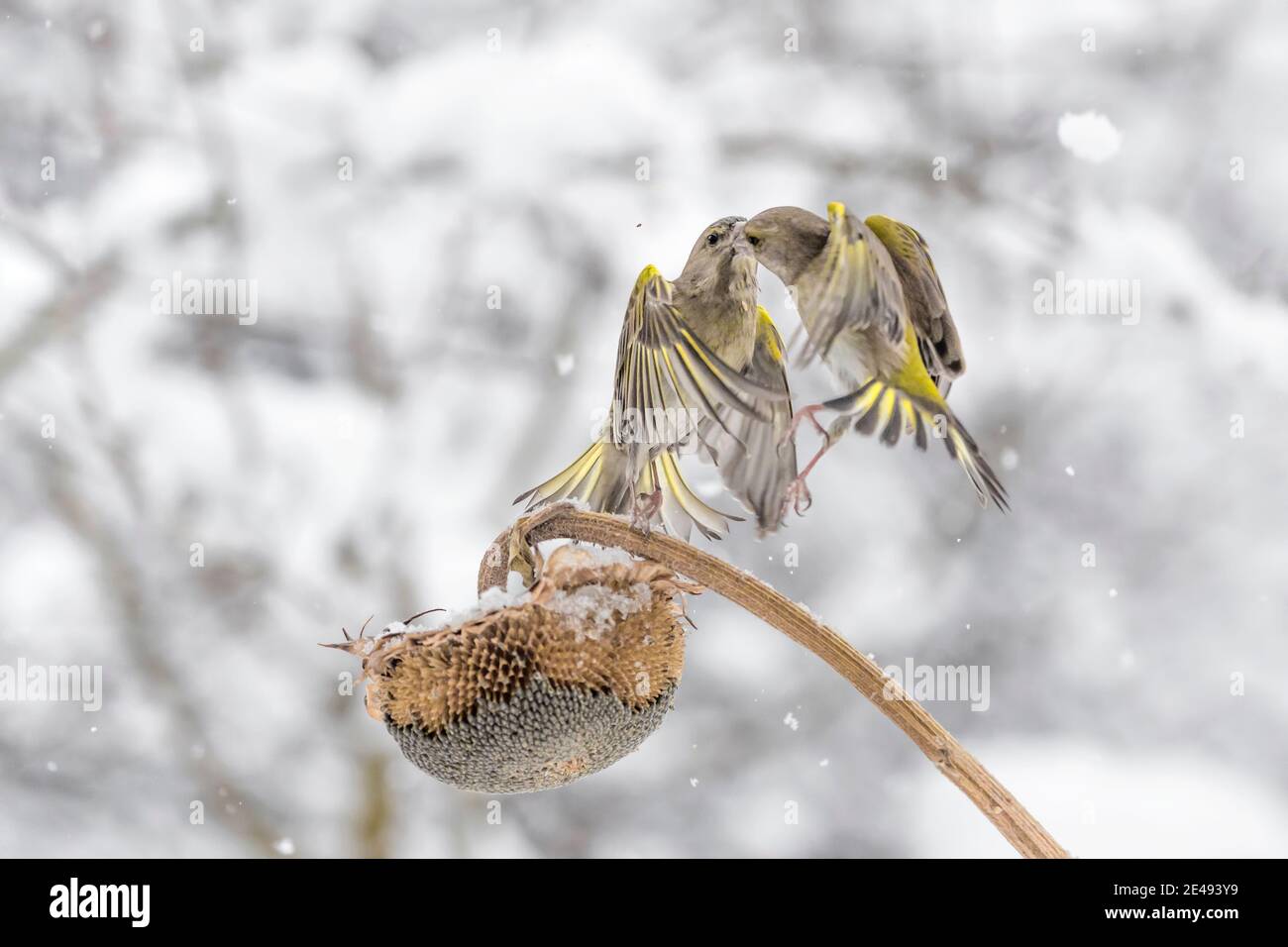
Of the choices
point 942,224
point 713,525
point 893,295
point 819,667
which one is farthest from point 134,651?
point 893,295

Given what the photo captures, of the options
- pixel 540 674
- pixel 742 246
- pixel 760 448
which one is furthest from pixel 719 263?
pixel 540 674

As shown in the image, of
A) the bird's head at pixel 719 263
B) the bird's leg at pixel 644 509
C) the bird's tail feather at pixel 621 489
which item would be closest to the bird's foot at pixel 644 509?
the bird's leg at pixel 644 509

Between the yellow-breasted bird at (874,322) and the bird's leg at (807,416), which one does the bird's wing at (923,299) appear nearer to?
the yellow-breasted bird at (874,322)

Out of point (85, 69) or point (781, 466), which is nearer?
point (781, 466)

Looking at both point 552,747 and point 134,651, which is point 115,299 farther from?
point 552,747

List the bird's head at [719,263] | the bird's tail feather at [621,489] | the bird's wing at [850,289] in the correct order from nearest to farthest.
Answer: the bird's wing at [850,289] < the bird's head at [719,263] < the bird's tail feather at [621,489]

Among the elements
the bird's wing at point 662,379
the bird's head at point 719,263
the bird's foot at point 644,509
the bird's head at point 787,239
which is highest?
the bird's head at point 719,263
